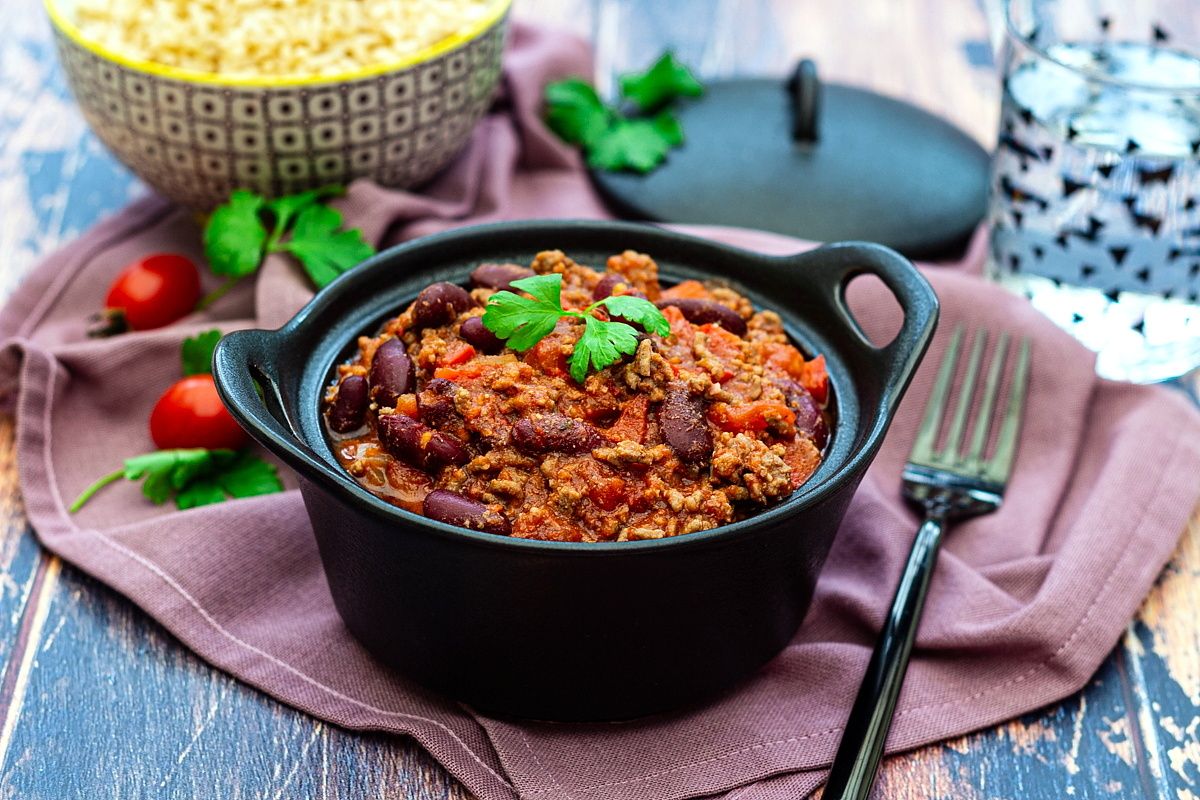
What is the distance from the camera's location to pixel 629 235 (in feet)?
10.4

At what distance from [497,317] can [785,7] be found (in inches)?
143

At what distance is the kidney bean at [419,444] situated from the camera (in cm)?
252

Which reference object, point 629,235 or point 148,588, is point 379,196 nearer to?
point 629,235

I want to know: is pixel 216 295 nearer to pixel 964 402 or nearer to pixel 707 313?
pixel 707 313

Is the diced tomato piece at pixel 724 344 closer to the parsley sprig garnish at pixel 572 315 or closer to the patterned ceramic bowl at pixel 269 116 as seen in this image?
the parsley sprig garnish at pixel 572 315

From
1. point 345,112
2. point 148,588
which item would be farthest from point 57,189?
point 148,588

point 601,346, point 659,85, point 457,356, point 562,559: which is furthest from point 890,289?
point 659,85

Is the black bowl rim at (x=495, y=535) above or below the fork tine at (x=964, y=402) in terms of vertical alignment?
above

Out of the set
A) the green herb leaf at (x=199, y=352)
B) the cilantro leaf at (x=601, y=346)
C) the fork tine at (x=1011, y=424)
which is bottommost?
the fork tine at (x=1011, y=424)

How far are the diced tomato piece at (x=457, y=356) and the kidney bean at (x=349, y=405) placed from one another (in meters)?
0.17

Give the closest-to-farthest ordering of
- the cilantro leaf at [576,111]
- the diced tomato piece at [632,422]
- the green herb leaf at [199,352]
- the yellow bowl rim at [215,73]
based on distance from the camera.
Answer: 1. the diced tomato piece at [632,422]
2. the green herb leaf at [199,352]
3. the yellow bowl rim at [215,73]
4. the cilantro leaf at [576,111]

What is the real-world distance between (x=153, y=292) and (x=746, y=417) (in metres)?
1.94

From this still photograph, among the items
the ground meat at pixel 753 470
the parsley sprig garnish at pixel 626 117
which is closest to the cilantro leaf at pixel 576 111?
the parsley sprig garnish at pixel 626 117

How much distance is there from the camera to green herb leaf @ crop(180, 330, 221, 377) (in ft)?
11.4
